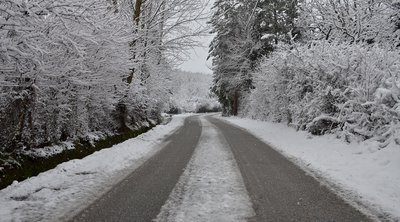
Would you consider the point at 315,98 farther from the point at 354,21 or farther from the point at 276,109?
the point at 276,109

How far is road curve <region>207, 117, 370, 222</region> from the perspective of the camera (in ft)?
16.0

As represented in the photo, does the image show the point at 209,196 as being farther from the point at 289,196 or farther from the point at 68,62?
the point at 68,62

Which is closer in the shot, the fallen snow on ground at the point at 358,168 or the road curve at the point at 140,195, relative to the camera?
the road curve at the point at 140,195

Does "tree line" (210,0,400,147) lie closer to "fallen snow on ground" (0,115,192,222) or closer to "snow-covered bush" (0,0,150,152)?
"fallen snow on ground" (0,115,192,222)

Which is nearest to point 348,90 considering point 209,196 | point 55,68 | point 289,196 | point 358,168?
point 358,168

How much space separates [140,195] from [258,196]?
1.89 metres

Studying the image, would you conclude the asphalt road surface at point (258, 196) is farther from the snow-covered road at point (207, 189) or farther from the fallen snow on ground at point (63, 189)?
the fallen snow on ground at point (63, 189)

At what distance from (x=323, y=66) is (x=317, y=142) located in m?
2.98

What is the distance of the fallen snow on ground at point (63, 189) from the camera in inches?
193

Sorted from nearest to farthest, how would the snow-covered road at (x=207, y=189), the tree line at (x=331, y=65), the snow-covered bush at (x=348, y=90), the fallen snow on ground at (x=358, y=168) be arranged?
the snow-covered road at (x=207, y=189), the fallen snow on ground at (x=358, y=168), the snow-covered bush at (x=348, y=90), the tree line at (x=331, y=65)

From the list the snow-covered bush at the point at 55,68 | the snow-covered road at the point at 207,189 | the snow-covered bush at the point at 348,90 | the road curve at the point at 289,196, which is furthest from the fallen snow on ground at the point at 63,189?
the snow-covered bush at the point at 348,90

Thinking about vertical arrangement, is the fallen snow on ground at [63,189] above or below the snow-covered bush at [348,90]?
below

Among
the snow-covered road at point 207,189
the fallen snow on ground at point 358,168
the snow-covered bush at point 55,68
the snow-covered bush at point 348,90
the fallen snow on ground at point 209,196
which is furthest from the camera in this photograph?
the snow-covered bush at point 348,90

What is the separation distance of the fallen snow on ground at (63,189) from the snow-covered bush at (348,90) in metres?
6.64
